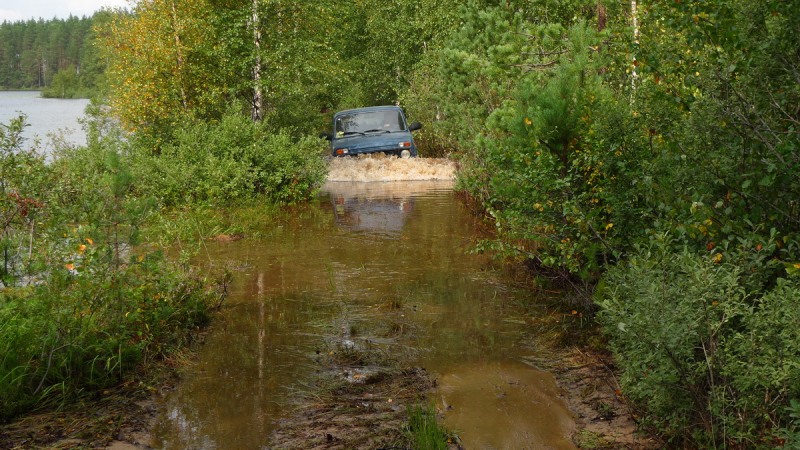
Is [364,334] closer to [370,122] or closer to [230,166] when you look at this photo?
[230,166]

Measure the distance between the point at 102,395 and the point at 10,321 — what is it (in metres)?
0.74

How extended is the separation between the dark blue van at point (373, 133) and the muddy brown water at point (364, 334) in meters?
7.81

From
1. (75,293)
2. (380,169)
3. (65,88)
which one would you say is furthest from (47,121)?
(65,88)

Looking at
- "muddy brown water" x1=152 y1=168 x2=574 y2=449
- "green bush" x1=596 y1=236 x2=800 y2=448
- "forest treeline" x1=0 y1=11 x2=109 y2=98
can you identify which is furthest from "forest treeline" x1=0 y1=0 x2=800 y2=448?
"forest treeline" x1=0 y1=11 x2=109 y2=98

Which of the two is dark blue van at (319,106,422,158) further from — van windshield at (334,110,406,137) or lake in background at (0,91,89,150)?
lake in background at (0,91,89,150)

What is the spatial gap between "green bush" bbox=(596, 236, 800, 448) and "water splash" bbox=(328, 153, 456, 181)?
596 inches

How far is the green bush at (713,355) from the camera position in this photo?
10.3 feet

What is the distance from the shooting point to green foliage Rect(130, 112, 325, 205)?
40.4 feet

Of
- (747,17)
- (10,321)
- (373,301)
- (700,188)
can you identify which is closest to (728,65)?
(747,17)

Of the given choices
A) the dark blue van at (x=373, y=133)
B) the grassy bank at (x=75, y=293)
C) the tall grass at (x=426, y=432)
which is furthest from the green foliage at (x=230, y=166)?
the tall grass at (x=426, y=432)

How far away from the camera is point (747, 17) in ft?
13.2

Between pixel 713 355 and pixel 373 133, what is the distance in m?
15.9

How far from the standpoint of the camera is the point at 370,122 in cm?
1914

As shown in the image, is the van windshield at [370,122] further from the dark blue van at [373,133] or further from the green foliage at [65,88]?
the green foliage at [65,88]
